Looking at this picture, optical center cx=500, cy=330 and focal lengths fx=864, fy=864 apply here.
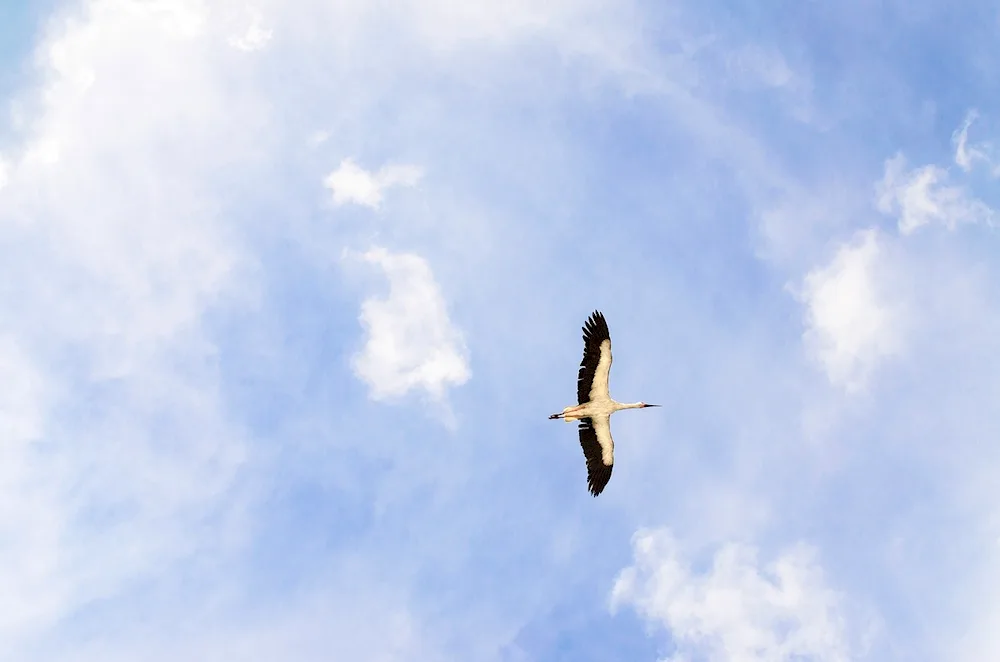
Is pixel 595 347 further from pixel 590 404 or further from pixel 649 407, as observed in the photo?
pixel 649 407

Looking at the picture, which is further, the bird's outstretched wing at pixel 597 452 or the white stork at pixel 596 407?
the bird's outstretched wing at pixel 597 452

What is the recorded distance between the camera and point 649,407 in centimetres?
6166

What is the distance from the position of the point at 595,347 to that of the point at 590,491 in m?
10.8

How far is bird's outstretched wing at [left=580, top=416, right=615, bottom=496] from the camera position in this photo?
5972cm

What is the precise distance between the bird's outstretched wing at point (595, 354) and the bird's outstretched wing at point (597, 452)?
3.92 m

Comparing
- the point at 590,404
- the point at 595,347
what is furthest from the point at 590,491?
the point at 595,347

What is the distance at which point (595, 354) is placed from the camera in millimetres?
56312

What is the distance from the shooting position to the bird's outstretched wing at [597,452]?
59.7m

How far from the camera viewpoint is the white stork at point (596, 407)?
185 ft

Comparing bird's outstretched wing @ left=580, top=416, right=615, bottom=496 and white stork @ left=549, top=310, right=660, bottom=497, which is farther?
bird's outstretched wing @ left=580, top=416, right=615, bottom=496

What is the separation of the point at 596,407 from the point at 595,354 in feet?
13.6

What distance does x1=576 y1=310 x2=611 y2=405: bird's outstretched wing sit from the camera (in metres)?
56.1

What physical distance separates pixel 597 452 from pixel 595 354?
25.7 feet

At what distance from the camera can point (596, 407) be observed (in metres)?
58.3
